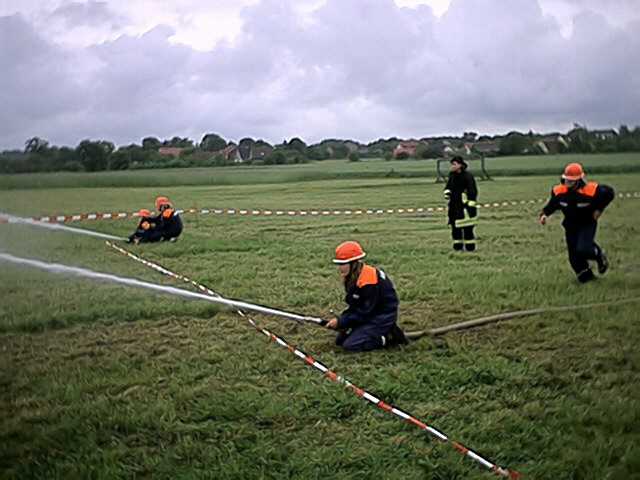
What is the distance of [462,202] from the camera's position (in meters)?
11.9

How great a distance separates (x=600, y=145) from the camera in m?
5.19

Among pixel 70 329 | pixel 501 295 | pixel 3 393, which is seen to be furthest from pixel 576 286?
pixel 3 393

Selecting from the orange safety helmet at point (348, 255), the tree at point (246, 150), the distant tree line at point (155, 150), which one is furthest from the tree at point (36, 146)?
the tree at point (246, 150)

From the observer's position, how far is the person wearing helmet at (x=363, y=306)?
238 inches

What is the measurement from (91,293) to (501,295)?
529 centimetres

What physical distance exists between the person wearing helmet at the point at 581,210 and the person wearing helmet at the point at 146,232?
28.3ft

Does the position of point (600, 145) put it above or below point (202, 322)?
above

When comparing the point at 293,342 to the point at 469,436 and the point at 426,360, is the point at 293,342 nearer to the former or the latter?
the point at 426,360

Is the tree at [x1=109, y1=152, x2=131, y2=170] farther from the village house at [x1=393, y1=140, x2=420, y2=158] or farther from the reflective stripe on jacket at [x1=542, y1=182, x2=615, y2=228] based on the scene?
the village house at [x1=393, y1=140, x2=420, y2=158]

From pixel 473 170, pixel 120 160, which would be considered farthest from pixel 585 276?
pixel 473 170

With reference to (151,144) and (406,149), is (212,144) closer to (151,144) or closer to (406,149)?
(151,144)

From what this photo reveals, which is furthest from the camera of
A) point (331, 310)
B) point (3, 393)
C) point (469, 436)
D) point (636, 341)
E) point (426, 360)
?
point (331, 310)

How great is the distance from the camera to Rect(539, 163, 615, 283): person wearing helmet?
27.5 feet

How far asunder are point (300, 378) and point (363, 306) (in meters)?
1.05
